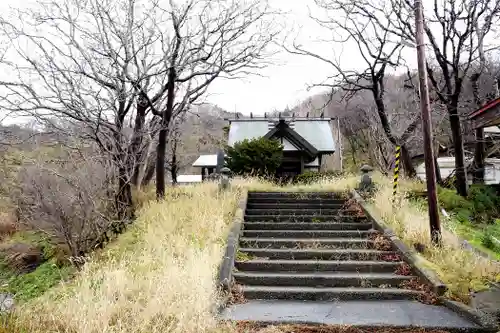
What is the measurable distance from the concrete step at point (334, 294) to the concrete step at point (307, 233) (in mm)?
3191

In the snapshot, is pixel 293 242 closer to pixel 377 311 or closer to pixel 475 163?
pixel 377 311

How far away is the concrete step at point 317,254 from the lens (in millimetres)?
9789

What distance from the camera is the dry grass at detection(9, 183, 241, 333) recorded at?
18.1 ft

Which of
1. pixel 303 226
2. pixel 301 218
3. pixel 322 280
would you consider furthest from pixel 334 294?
pixel 301 218

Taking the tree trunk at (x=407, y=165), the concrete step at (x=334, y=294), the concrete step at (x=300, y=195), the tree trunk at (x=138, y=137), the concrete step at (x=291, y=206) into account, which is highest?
the tree trunk at (x=138, y=137)

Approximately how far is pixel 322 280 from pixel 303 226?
3.44 metres

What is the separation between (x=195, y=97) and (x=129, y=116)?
2.93 meters

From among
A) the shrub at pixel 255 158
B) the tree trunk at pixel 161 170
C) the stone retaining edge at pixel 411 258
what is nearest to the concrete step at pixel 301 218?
the stone retaining edge at pixel 411 258

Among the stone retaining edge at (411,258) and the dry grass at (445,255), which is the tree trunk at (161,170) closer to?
the stone retaining edge at (411,258)

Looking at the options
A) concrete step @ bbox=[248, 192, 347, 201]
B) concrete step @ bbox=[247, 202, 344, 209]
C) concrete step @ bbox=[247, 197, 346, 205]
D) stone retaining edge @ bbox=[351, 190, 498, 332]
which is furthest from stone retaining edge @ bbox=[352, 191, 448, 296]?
concrete step @ bbox=[248, 192, 347, 201]

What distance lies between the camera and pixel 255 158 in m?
22.5

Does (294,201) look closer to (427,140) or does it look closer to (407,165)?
(427,140)

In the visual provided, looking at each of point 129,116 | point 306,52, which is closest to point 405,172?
point 306,52

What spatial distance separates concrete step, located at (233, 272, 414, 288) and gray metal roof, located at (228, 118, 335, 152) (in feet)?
70.6
